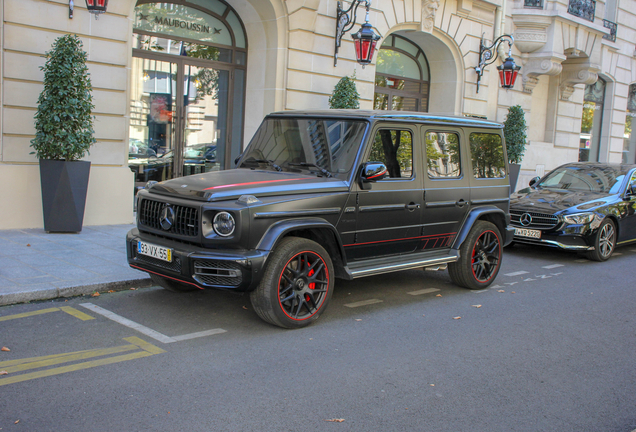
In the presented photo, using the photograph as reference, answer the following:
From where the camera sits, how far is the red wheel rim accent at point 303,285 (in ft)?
16.5

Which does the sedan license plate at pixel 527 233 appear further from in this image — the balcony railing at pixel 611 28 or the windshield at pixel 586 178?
the balcony railing at pixel 611 28

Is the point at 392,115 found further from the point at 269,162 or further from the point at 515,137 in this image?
the point at 515,137

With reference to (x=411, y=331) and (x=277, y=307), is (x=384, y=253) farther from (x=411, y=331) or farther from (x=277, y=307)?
(x=277, y=307)

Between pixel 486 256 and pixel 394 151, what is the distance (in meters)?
2.04

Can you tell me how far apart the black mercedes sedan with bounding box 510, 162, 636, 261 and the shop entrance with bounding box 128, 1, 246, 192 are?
20.3ft

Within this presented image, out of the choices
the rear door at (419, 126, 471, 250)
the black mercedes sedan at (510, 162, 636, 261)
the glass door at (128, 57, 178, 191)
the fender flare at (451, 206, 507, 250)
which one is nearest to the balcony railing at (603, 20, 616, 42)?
the black mercedes sedan at (510, 162, 636, 261)

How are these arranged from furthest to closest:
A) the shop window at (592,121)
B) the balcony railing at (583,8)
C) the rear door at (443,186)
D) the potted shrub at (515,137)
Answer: the shop window at (592,121)
the balcony railing at (583,8)
the potted shrub at (515,137)
the rear door at (443,186)

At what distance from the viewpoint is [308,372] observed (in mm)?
4227

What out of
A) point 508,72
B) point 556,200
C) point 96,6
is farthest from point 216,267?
point 508,72

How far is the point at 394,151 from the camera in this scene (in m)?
6.00

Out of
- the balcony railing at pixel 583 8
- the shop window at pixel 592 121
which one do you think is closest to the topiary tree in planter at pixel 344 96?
the balcony railing at pixel 583 8

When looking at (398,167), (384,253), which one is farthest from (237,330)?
(398,167)

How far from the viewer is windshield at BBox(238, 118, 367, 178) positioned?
5.64m

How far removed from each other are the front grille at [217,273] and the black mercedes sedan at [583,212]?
6.17 metres
